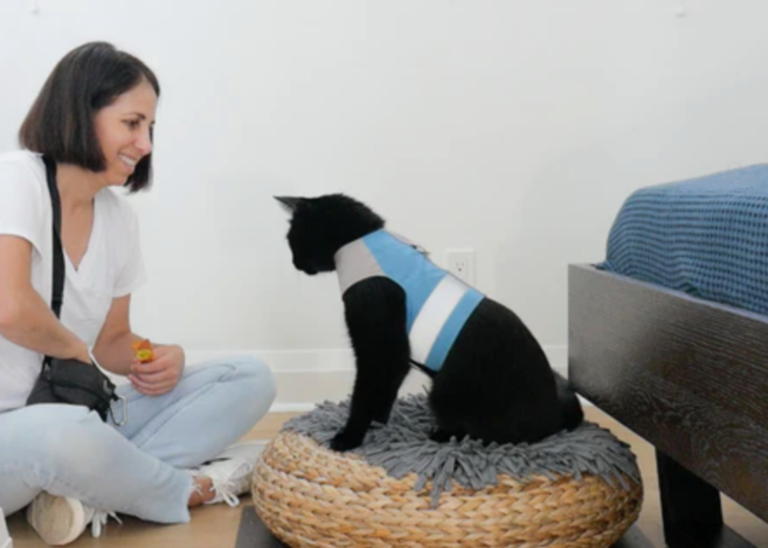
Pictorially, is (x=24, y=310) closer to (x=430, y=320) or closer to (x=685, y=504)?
(x=430, y=320)

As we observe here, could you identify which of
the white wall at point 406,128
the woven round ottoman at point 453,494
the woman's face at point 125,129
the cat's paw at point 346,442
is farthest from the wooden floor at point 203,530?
the white wall at point 406,128

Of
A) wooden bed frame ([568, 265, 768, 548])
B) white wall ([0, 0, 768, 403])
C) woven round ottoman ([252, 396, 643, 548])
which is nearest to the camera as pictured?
wooden bed frame ([568, 265, 768, 548])

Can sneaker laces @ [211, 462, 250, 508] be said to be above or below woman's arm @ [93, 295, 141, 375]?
below

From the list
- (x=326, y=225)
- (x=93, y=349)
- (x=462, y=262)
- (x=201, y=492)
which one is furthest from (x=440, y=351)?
(x=462, y=262)

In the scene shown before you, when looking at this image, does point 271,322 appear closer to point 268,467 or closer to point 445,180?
point 445,180

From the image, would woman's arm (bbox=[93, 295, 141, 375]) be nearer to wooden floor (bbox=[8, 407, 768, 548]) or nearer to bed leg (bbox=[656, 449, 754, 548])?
wooden floor (bbox=[8, 407, 768, 548])

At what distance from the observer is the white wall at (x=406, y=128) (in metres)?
2.21

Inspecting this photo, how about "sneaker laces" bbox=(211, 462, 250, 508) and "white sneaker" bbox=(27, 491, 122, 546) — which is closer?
"white sneaker" bbox=(27, 491, 122, 546)

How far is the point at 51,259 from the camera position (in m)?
1.42

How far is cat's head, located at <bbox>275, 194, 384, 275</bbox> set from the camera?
140 cm

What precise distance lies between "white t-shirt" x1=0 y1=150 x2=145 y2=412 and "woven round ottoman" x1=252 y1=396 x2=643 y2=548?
46 cm

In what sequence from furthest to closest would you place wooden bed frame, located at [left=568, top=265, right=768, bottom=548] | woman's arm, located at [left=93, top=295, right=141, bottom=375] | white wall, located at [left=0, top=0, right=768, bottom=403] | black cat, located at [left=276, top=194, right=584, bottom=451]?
white wall, located at [left=0, top=0, right=768, bottom=403] → woman's arm, located at [left=93, top=295, right=141, bottom=375] → black cat, located at [left=276, top=194, right=584, bottom=451] → wooden bed frame, located at [left=568, top=265, right=768, bottom=548]

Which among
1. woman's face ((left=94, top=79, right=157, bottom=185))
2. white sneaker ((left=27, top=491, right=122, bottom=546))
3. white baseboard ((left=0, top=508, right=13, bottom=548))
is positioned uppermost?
woman's face ((left=94, top=79, right=157, bottom=185))

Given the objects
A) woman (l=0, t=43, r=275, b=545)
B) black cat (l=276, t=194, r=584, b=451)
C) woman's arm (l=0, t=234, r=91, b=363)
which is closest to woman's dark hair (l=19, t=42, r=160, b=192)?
→ woman (l=0, t=43, r=275, b=545)
